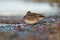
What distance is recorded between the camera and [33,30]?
2.58 ft

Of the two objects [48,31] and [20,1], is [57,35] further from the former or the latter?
[20,1]

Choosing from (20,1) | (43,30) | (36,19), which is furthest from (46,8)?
(43,30)

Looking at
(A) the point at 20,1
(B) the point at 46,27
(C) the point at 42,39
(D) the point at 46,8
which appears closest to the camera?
(C) the point at 42,39

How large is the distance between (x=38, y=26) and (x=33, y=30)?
0.22 feet

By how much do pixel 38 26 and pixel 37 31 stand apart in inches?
2.9

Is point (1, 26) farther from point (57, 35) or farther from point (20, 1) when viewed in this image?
point (20, 1)

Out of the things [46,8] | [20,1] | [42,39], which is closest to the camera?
[42,39]

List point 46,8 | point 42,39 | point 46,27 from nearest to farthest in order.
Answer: point 42,39 → point 46,27 → point 46,8

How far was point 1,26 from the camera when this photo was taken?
2.85ft

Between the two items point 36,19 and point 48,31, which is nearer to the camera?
point 48,31

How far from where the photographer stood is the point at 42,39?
0.72 meters

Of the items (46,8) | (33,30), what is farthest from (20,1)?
(33,30)

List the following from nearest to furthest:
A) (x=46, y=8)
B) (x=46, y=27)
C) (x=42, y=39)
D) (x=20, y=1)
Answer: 1. (x=42, y=39)
2. (x=46, y=27)
3. (x=46, y=8)
4. (x=20, y=1)

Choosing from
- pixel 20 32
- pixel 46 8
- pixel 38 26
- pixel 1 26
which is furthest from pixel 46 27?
pixel 46 8
